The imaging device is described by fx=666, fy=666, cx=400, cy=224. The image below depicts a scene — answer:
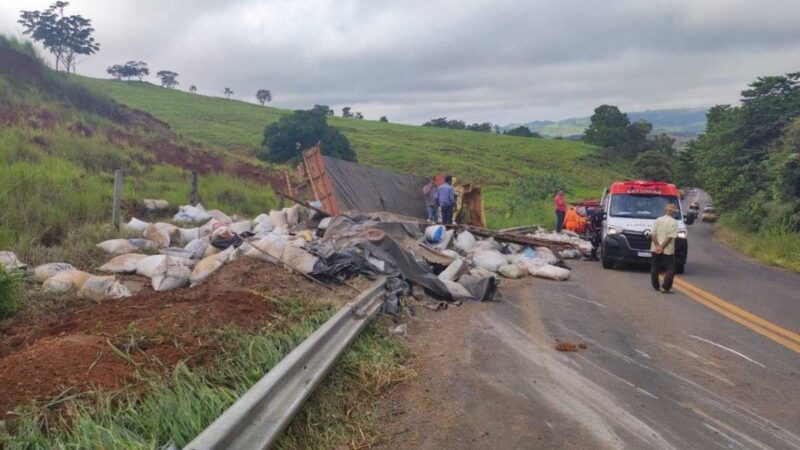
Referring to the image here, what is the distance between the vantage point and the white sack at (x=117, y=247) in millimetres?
10508

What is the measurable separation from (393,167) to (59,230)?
151ft

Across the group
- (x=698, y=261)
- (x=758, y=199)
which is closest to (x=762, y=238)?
(x=758, y=199)

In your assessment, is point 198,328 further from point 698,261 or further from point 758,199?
point 758,199

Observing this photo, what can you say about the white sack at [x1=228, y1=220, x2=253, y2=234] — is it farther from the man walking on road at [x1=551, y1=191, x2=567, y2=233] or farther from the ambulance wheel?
the man walking on road at [x1=551, y1=191, x2=567, y2=233]

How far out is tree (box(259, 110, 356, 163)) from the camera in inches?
1729

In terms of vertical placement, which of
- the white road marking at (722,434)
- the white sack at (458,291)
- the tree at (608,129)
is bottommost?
the white sack at (458,291)

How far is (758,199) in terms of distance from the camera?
2288 centimetres

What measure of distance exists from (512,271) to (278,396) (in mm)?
9084

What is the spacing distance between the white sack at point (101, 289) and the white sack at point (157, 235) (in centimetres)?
380

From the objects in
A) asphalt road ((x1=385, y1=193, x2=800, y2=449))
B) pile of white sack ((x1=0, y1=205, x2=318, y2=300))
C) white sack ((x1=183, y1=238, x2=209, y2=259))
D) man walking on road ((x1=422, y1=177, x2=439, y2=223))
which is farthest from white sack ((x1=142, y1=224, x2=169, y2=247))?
man walking on road ((x1=422, y1=177, x2=439, y2=223))

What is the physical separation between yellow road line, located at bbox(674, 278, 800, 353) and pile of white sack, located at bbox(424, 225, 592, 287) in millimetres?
2366

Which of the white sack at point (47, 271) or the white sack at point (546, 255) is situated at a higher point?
the white sack at point (47, 271)

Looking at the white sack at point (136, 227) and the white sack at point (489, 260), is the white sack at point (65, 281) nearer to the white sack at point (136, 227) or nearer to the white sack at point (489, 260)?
the white sack at point (136, 227)

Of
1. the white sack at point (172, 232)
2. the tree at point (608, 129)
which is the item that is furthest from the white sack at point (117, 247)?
the tree at point (608, 129)
